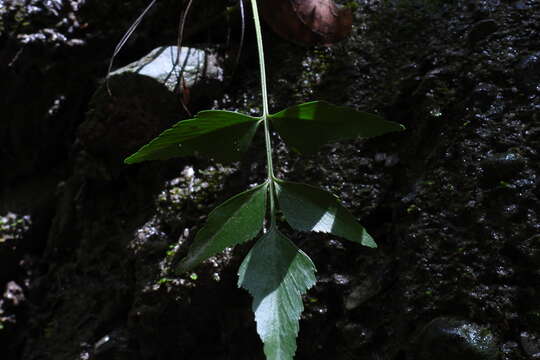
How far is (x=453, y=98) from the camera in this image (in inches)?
39.7

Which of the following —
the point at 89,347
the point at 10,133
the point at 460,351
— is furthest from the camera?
the point at 10,133

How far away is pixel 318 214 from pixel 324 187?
31cm

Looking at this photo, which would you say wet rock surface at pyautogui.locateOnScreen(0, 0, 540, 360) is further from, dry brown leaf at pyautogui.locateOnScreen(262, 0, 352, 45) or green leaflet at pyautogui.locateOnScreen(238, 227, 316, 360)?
green leaflet at pyautogui.locateOnScreen(238, 227, 316, 360)

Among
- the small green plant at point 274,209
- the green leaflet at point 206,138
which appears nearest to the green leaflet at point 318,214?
the small green plant at point 274,209

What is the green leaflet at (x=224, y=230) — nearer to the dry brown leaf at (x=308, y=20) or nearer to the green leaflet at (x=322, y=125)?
the green leaflet at (x=322, y=125)

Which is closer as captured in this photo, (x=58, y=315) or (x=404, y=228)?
(x=404, y=228)

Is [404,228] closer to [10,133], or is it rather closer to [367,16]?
[367,16]

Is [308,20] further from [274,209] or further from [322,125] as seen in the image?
[274,209]

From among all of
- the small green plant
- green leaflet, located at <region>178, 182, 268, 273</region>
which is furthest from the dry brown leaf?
green leaflet, located at <region>178, 182, 268, 273</region>

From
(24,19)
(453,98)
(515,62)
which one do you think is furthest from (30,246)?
(515,62)

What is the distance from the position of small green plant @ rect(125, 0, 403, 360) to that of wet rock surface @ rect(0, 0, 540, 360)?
0.75 feet

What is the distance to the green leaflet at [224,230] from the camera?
2.37 feet

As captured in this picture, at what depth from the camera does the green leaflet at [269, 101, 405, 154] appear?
716mm

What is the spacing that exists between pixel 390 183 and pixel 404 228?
12 cm
